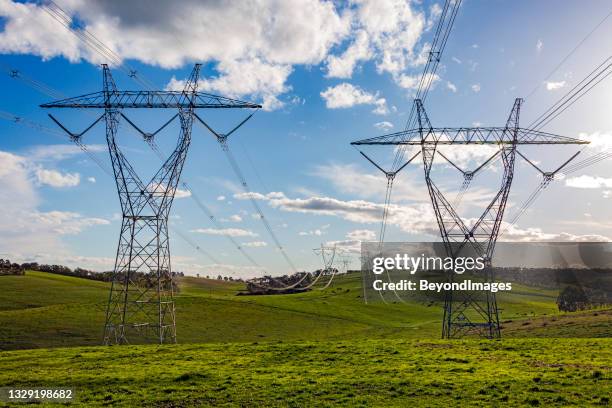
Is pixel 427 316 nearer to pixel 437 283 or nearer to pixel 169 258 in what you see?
pixel 437 283

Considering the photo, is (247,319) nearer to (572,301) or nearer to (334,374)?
(334,374)

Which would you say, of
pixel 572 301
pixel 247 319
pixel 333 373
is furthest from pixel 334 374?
pixel 572 301

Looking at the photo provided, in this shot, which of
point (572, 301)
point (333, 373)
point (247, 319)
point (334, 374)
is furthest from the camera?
point (572, 301)

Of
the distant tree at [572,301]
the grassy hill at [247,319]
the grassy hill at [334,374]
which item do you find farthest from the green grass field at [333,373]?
the distant tree at [572,301]

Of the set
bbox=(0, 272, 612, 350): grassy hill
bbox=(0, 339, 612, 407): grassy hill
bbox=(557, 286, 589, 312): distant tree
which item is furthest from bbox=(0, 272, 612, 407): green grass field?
bbox=(557, 286, 589, 312): distant tree

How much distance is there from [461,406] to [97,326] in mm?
68653

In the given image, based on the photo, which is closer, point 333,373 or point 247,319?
point 333,373

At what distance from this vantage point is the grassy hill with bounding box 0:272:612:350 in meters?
67.0

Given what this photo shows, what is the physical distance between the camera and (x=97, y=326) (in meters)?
75.9

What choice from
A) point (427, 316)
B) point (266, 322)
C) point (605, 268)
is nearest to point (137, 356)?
point (266, 322)

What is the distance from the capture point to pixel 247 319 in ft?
302

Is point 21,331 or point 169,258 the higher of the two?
point 169,258

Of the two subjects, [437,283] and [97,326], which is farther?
[437,283]

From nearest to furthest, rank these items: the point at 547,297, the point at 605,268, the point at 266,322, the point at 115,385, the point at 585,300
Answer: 1. the point at 115,385
2. the point at 266,322
3. the point at 585,300
4. the point at 547,297
5. the point at 605,268
